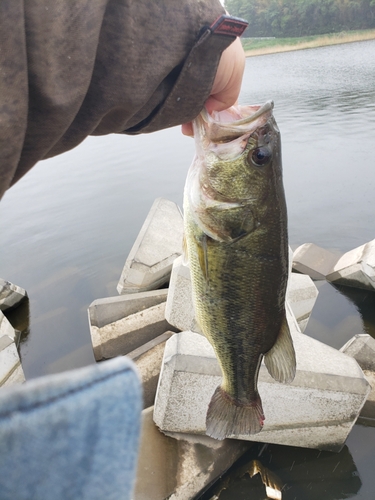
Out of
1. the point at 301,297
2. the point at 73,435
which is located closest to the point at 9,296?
the point at 301,297

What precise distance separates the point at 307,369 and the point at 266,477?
1276mm

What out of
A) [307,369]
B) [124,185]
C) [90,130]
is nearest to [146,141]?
[124,185]

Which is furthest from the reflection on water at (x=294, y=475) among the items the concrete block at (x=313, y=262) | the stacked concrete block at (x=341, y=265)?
the concrete block at (x=313, y=262)

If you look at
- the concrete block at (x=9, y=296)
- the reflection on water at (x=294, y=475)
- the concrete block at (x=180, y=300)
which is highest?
the concrete block at (x=180, y=300)

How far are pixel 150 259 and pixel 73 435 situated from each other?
6602 millimetres

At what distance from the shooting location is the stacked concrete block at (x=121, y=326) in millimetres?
5461

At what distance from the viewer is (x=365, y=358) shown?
15.1 ft

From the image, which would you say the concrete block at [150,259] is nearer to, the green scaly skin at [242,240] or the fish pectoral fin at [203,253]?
the green scaly skin at [242,240]

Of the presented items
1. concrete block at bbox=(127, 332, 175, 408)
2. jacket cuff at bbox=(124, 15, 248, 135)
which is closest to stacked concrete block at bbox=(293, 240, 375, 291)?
concrete block at bbox=(127, 332, 175, 408)

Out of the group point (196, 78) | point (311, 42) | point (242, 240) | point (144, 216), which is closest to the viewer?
point (196, 78)

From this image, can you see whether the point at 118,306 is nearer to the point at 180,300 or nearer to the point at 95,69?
the point at 180,300

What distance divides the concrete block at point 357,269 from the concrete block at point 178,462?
4.41 metres

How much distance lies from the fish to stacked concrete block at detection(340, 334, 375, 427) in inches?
111

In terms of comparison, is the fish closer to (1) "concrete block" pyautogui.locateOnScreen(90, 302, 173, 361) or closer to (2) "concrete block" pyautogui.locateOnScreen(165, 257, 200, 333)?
(2) "concrete block" pyautogui.locateOnScreen(165, 257, 200, 333)
